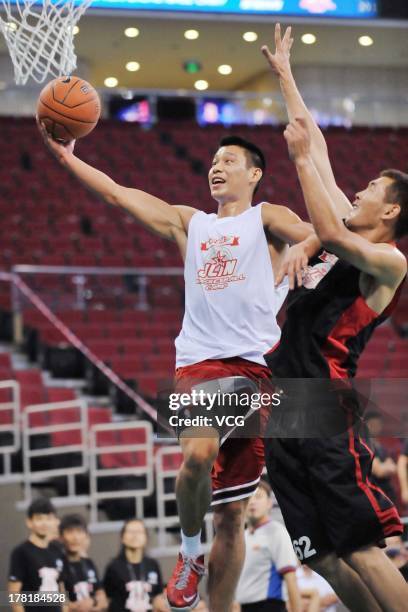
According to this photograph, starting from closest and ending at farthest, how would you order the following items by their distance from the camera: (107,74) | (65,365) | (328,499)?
(328,499) → (65,365) → (107,74)

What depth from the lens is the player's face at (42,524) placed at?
287 inches

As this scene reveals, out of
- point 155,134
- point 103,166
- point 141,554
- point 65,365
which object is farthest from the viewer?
point 155,134

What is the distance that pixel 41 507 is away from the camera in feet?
24.1

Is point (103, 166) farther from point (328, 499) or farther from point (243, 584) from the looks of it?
point (328, 499)

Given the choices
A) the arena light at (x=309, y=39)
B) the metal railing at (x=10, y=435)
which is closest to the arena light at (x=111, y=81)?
the arena light at (x=309, y=39)

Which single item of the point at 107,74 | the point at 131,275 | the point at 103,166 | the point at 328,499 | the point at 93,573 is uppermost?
the point at 107,74

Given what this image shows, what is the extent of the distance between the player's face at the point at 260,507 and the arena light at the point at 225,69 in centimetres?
1724

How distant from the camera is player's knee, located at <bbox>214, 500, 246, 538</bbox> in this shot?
17.7 ft

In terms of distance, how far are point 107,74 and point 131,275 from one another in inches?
378

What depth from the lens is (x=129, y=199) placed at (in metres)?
5.57

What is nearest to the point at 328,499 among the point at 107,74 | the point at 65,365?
the point at 65,365

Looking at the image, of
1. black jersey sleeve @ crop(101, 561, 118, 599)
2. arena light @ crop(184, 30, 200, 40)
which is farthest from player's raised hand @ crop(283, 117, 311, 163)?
arena light @ crop(184, 30, 200, 40)

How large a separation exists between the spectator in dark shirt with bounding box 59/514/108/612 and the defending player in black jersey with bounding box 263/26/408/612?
2.61 metres

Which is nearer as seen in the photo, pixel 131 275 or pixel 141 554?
pixel 141 554
